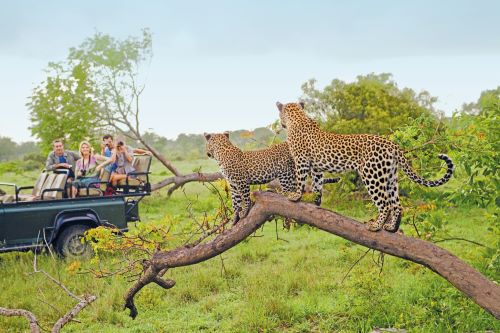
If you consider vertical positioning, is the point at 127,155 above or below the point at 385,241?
above

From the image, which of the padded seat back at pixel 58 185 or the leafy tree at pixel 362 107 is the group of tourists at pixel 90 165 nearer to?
the padded seat back at pixel 58 185

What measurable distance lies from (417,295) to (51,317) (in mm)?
5327

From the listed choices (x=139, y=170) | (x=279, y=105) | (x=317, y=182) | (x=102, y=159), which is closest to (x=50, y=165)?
(x=102, y=159)

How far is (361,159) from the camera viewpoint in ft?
12.9

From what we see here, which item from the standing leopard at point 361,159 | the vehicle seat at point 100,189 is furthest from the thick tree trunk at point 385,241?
the vehicle seat at point 100,189

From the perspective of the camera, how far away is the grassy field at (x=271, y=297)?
793 cm

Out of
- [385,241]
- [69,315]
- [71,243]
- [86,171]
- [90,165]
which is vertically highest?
[90,165]

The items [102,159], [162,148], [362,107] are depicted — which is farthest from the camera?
[162,148]

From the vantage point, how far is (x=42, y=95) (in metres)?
18.6

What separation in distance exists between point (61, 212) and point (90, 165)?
3.33 ft

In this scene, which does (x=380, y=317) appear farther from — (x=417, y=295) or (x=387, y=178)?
(x=387, y=178)

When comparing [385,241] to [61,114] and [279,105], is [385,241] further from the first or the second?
[61,114]

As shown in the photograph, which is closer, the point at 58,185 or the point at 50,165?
the point at 58,185

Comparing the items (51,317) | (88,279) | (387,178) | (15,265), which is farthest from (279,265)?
(387,178)
